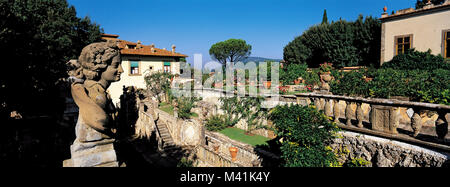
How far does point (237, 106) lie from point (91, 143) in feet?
33.6

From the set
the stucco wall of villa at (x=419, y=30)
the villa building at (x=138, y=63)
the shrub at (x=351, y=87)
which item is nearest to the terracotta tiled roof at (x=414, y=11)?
the stucco wall of villa at (x=419, y=30)

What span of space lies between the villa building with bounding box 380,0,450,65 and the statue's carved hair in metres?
21.4

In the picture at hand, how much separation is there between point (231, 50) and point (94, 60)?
55941 millimetres

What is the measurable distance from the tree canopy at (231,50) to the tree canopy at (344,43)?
2785 centimetres

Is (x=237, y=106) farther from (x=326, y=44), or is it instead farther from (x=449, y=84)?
(x=326, y=44)

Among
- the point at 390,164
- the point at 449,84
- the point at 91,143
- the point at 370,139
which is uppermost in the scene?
the point at 449,84

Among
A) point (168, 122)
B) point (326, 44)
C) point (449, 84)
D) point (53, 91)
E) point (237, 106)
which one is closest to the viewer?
point (449, 84)

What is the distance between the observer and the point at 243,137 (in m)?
10.7

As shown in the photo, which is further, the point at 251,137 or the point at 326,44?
the point at 326,44

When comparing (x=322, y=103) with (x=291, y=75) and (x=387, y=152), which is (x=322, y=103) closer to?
(x=387, y=152)

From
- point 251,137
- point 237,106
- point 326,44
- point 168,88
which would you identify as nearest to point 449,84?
point 251,137

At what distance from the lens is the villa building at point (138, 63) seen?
24406mm

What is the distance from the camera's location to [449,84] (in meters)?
6.66

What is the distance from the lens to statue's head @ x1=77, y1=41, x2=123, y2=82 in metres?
2.20
